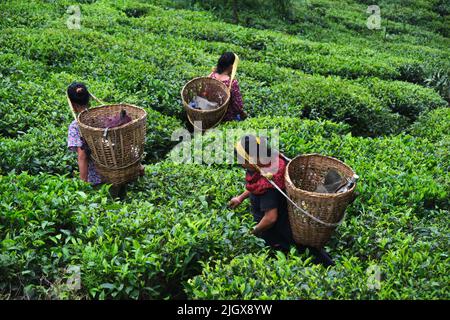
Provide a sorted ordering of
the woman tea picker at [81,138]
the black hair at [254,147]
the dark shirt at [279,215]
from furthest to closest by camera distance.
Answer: the woman tea picker at [81,138] < the dark shirt at [279,215] < the black hair at [254,147]

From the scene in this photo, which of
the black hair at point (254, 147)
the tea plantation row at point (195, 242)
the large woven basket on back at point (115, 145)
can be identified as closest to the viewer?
the tea plantation row at point (195, 242)

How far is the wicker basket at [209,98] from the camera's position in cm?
598

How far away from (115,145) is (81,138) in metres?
0.44

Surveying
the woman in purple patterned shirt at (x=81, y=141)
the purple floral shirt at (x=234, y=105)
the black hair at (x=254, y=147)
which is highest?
the black hair at (x=254, y=147)

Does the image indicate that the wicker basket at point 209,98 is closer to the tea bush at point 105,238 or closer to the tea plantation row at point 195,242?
the tea plantation row at point 195,242

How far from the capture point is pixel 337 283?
3.28 m

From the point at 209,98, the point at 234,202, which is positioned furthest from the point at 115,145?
the point at 209,98

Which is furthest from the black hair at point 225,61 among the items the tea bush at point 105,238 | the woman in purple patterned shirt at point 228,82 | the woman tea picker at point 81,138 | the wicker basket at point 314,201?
the wicker basket at point 314,201

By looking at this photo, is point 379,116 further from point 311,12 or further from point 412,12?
point 412,12

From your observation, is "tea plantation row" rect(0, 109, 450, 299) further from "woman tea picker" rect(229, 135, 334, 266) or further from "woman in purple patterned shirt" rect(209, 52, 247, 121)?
"woman in purple patterned shirt" rect(209, 52, 247, 121)

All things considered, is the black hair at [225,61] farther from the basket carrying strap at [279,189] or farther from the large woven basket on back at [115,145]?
the basket carrying strap at [279,189]

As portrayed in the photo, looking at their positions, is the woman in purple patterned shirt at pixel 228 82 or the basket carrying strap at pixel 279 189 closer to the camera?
the basket carrying strap at pixel 279 189

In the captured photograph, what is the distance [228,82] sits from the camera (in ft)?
20.2

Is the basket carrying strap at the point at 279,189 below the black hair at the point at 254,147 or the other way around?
below
